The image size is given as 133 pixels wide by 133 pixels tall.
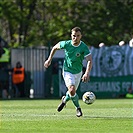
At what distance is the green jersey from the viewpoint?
17094 mm

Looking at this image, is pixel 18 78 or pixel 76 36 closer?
pixel 76 36

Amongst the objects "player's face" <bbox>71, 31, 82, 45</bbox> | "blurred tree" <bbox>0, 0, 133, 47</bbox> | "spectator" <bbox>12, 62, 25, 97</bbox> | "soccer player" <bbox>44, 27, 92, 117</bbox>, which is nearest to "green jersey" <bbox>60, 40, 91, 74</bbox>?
"soccer player" <bbox>44, 27, 92, 117</bbox>

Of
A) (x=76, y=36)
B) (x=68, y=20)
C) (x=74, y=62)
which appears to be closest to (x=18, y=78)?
(x=68, y=20)

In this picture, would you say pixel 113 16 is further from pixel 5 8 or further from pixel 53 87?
pixel 53 87

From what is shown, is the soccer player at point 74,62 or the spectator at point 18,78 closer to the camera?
the soccer player at point 74,62

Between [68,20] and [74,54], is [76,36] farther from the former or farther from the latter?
[68,20]

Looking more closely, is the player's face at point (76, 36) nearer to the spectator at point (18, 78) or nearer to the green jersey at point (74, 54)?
the green jersey at point (74, 54)

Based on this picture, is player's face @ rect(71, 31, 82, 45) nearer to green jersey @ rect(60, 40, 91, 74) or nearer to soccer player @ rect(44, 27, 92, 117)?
soccer player @ rect(44, 27, 92, 117)

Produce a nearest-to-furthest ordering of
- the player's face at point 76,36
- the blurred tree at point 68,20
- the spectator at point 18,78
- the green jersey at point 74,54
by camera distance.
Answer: the player's face at point 76,36
the green jersey at point 74,54
the spectator at point 18,78
the blurred tree at point 68,20

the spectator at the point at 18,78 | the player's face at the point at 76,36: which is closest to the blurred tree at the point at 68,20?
the spectator at the point at 18,78

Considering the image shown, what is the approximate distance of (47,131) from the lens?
42.2ft

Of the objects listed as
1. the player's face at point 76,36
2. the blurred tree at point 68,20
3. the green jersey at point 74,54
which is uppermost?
the blurred tree at point 68,20

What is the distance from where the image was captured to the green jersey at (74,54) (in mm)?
17094

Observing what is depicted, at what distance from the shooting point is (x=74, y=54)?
17.2 meters
